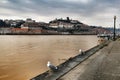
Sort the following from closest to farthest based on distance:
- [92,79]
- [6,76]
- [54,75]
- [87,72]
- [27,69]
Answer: [92,79]
[54,75]
[87,72]
[6,76]
[27,69]

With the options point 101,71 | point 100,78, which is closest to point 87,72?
point 101,71

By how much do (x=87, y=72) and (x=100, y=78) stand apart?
5.94 feet

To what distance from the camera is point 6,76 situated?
18.8 metres

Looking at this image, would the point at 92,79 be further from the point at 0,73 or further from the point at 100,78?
the point at 0,73

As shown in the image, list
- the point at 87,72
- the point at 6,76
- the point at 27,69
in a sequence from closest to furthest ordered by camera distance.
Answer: the point at 87,72 → the point at 6,76 → the point at 27,69

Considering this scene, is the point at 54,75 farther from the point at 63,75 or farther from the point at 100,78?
the point at 100,78

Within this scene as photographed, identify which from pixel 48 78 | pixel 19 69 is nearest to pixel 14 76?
pixel 19 69

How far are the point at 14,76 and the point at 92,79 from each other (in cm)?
903

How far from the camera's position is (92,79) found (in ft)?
38.0

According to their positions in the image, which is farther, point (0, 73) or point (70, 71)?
point (0, 73)

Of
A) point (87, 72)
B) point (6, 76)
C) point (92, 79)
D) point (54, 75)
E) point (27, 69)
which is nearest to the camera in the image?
point (92, 79)

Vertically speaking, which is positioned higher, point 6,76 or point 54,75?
point 54,75

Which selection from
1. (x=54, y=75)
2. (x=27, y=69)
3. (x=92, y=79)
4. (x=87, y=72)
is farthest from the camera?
(x=27, y=69)

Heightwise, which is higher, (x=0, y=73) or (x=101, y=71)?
(x=101, y=71)
